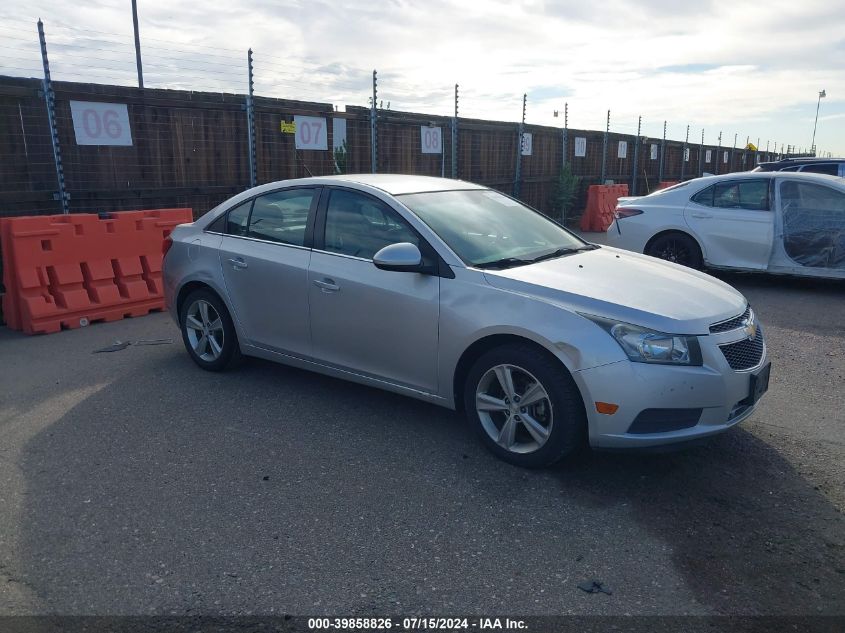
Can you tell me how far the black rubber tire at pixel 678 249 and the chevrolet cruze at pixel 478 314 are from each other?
4.90 metres

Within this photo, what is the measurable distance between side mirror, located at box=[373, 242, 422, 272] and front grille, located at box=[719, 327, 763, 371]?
177 cm

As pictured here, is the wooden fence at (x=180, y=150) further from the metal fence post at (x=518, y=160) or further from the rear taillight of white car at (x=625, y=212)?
the rear taillight of white car at (x=625, y=212)

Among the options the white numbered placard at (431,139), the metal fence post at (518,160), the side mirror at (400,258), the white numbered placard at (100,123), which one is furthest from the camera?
the metal fence post at (518,160)

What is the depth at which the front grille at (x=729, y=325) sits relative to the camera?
152 inches

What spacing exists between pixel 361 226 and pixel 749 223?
251 inches

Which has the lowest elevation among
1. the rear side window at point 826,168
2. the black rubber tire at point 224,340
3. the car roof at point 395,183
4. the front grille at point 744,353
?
the black rubber tire at point 224,340

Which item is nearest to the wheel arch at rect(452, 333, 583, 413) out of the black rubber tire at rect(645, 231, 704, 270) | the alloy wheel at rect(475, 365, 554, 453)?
the alloy wheel at rect(475, 365, 554, 453)

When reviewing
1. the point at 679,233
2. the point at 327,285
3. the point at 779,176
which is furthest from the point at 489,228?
the point at 779,176

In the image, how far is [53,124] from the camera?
8523 millimetres

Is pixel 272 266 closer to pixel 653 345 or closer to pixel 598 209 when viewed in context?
pixel 653 345

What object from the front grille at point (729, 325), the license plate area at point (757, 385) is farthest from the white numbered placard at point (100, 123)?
the license plate area at point (757, 385)

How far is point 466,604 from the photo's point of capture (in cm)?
287

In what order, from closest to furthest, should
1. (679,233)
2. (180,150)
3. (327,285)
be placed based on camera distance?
1. (327,285)
2. (679,233)
3. (180,150)

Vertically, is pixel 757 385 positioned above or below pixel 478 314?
below
